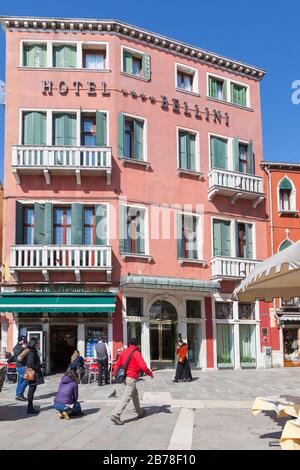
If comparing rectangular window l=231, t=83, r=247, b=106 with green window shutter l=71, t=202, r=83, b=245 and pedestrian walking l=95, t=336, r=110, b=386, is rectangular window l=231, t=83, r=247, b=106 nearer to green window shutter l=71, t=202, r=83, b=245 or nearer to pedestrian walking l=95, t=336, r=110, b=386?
green window shutter l=71, t=202, r=83, b=245

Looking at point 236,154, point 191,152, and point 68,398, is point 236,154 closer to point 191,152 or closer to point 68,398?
point 191,152

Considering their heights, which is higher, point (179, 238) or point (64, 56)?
point (64, 56)

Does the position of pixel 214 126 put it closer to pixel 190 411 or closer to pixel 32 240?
pixel 32 240

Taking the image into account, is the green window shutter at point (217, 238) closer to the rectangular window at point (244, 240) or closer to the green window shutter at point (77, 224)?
the rectangular window at point (244, 240)

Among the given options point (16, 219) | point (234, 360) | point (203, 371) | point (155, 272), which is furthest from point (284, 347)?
point (16, 219)

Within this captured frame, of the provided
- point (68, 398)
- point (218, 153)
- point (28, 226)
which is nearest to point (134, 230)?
point (28, 226)

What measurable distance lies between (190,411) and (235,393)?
151 inches

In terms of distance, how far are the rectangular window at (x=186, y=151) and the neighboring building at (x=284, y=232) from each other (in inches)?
143

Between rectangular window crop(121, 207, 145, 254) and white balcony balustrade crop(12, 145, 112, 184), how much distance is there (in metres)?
1.86

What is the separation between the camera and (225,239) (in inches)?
928

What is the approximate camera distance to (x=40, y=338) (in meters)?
19.5

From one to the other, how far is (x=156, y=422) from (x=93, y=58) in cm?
1700

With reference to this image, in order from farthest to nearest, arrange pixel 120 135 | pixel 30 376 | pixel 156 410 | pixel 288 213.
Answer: pixel 288 213, pixel 120 135, pixel 30 376, pixel 156 410

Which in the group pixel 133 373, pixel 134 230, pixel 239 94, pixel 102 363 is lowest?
pixel 102 363
